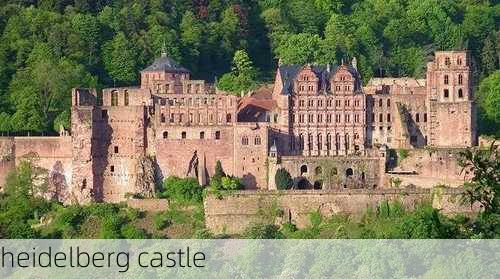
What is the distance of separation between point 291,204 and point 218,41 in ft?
77.8

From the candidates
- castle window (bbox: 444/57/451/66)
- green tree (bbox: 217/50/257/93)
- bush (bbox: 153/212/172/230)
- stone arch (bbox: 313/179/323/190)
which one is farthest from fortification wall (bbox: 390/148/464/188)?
green tree (bbox: 217/50/257/93)

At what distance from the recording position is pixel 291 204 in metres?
47.9

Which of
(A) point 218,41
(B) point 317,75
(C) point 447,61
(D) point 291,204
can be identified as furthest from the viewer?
(A) point 218,41

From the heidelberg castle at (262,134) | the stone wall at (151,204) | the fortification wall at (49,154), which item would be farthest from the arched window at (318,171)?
the fortification wall at (49,154)

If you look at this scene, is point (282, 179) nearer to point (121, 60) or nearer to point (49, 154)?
point (49, 154)

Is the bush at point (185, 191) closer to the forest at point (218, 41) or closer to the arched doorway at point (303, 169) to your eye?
the arched doorway at point (303, 169)

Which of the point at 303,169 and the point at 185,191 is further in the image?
the point at 303,169

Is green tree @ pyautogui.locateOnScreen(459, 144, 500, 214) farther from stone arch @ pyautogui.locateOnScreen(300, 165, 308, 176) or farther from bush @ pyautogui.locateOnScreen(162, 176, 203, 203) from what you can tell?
bush @ pyautogui.locateOnScreen(162, 176, 203, 203)

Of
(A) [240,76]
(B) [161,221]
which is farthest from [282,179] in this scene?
(A) [240,76]

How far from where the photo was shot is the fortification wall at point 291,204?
47719 mm

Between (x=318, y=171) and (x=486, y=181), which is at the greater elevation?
(x=318, y=171)

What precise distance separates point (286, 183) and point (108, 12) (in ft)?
82.4

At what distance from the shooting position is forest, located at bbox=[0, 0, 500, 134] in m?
61.1

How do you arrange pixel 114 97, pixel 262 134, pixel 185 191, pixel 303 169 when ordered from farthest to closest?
pixel 114 97 < pixel 262 134 < pixel 303 169 < pixel 185 191
